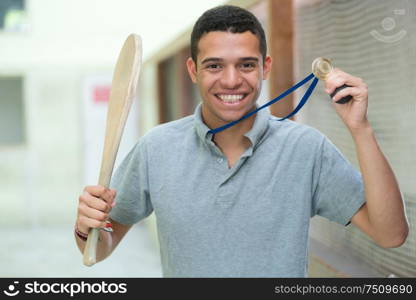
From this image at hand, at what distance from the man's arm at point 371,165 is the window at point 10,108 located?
15.1 ft

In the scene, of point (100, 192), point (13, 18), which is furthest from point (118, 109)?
point (13, 18)

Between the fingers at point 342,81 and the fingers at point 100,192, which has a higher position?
the fingers at point 342,81

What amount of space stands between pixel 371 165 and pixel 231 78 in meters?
0.24

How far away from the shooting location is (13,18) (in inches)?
180

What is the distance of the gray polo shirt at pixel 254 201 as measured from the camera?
0.80 m

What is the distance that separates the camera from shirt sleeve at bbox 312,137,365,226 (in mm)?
797

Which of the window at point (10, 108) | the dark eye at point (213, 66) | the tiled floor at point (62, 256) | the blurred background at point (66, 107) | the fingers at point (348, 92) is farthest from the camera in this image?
the window at point (10, 108)

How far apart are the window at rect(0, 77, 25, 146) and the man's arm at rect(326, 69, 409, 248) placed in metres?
4.60

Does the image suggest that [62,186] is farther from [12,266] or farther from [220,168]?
[220,168]

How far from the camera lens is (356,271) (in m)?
1.19

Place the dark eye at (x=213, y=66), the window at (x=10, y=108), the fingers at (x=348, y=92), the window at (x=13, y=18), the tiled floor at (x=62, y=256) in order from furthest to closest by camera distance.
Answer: the window at (x=10, y=108) < the window at (x=13, y=18) < the tiled floor at (x=62, y=256) < the dark eye at (x=213, y=66) < the fingers at (x=348, y=92)

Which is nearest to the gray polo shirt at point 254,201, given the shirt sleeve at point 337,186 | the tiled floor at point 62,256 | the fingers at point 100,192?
the shirt sleeve at point 337,186

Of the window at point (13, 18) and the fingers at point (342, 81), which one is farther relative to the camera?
the window at point (13, 18)

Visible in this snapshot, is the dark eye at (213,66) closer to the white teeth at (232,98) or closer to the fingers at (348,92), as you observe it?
the white teeth at (232,98)
